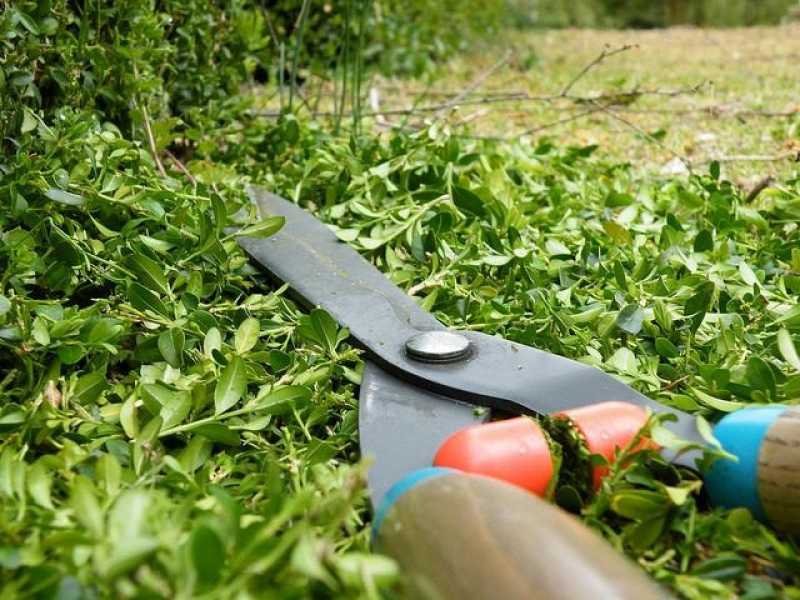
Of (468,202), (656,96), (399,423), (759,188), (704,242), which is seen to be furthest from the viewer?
(656,96)

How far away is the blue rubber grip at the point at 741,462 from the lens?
74cm

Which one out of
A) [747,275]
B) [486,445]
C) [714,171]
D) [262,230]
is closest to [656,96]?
[714,171]

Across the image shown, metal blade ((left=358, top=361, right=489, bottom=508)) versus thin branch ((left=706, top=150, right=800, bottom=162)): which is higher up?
thin branch ((left=706, top=150, right=800, bottom=162))

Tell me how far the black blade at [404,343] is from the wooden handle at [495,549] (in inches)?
9.5

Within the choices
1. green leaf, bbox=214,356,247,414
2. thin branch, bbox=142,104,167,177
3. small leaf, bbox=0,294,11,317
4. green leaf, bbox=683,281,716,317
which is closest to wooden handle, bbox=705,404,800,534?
green leaf, bbox=683,281,716,317

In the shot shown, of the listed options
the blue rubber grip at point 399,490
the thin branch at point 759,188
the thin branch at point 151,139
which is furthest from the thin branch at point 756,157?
the blue rubber grip at point 399,490

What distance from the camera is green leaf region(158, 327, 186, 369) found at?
1.01 meters

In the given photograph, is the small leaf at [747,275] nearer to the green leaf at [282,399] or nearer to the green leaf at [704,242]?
the green leaf at [704,242]

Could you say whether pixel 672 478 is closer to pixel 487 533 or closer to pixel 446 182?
pixel 487 533

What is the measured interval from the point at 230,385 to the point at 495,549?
0.42 m

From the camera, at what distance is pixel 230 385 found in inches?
36.6

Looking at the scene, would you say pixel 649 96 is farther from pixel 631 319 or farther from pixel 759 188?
pixel 631 319

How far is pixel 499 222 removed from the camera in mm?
1444

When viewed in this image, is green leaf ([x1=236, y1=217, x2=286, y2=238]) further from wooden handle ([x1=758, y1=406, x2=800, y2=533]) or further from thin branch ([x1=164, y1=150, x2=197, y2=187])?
wooden handle ([x1=758, y1=406, x2=800, y2=533])
